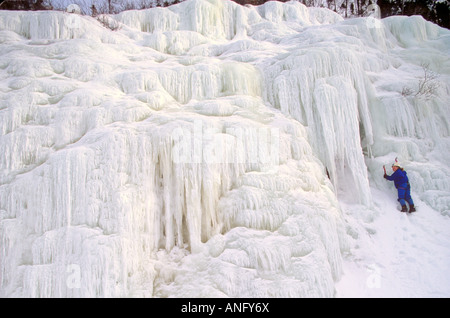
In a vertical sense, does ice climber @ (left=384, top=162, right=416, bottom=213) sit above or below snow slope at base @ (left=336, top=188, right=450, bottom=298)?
above

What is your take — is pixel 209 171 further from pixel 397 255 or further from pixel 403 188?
pixel 403 188

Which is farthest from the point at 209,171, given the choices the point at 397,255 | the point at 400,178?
the point at 400,178

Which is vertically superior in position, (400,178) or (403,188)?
(400,178)

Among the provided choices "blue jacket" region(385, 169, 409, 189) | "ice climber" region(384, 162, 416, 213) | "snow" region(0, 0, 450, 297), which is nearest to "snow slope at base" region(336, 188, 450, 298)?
"snow" region(0, 0, 450, 297)

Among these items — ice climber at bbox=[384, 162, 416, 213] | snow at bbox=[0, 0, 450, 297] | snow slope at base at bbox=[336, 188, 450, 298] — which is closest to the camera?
snow at bbox=[0, 0, 450, 297]

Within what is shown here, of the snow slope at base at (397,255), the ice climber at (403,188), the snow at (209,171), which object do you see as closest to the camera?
the snow at (209,171)

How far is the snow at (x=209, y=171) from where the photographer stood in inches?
173

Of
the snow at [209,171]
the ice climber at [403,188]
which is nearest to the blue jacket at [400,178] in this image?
the ice climber at [403,188]

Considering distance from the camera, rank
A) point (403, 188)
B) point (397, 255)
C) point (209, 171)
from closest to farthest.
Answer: point (209, 171), point (397, 255), point (403, 188)

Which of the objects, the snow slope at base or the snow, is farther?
the snow slope at base

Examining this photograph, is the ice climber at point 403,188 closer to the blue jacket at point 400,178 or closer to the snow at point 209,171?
the blue jacket at point 400,178

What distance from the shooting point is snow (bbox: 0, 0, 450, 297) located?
4383 millimetres

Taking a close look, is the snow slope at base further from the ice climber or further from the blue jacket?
the blue jacket

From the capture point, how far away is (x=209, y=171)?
5195 mm
